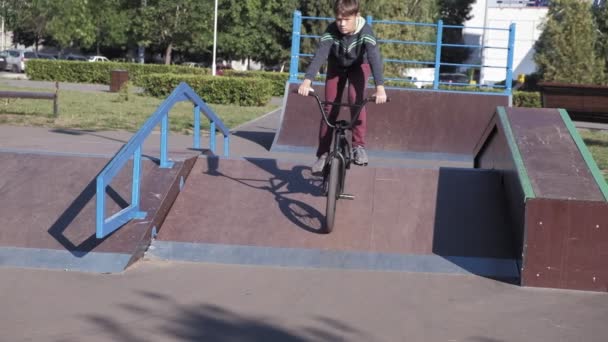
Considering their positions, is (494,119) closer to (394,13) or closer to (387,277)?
(387,277)

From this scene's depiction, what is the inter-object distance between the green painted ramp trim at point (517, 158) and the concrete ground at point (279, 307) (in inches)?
29.3

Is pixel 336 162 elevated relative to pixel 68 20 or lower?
lower

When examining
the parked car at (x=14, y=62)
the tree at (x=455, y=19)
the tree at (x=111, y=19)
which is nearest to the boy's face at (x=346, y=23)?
the tree at (x=111, y=19)

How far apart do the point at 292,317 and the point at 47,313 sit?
155 cm

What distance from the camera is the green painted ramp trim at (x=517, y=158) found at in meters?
6.26

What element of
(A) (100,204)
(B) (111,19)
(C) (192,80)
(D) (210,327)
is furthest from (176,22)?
(D) (210,327)

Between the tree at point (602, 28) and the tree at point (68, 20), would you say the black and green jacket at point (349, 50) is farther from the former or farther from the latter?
the tree at point (68, 20)

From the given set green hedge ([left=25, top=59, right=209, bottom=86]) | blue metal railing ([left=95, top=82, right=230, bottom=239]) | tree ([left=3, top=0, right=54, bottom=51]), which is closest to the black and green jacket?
blue metal railing ([left=95, top=82, right=230, bottom=239])

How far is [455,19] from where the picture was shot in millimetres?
86438

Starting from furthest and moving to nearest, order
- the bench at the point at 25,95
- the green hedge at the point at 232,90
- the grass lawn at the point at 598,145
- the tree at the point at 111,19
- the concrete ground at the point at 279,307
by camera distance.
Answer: the tree at the point at 111,19, the green hedge at the point at 232,90, the bench at the point at 25,95, the grass lawn at the point at 598,145, the concrete ground at the point at 279,307

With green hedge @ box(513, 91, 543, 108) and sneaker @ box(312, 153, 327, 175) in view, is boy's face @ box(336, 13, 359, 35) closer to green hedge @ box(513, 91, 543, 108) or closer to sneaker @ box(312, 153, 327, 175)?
sneaker @ box(312, 153, 327, 175)

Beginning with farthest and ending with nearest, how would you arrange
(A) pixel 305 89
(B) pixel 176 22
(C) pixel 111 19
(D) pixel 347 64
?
1. (C) pixel 111 19
2. (B) pixel 176 22
3. (D) pixel 347 64
4. (A) pixel 305 89

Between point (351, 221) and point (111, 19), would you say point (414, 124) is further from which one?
point (111, 19)

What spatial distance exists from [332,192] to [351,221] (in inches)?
21.0
